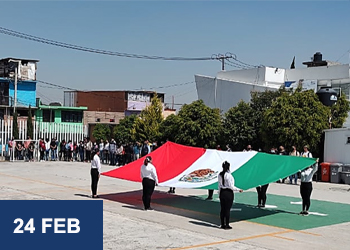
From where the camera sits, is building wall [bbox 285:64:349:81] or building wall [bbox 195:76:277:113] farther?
building wall [bbox 195:76:277:113]

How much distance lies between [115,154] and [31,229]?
1028 inches

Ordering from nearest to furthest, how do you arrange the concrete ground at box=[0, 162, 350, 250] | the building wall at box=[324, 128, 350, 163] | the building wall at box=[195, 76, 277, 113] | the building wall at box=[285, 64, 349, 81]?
the concrete ground at box=[0, 162, 350, 250]
the building wall at box=[324, 128, 350, 163]
the building wall at box=[285, 64, 349, 81]
the building wall at box=[195, 76, 277, 113]

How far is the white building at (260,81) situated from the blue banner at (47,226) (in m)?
36.4

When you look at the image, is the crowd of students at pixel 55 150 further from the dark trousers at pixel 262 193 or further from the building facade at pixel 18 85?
the dark trousers at pixel 262 193

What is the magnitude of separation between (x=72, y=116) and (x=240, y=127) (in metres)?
29.1

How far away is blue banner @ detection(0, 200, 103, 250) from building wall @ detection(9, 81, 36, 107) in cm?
4601

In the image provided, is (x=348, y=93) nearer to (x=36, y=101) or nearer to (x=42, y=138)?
(x=42, y=138)

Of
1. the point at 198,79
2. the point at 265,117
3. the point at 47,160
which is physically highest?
the point at 198,79

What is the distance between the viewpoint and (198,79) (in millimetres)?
52688

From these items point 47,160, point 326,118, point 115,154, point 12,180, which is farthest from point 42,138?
point 326,118

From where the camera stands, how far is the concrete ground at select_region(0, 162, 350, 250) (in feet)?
38.1

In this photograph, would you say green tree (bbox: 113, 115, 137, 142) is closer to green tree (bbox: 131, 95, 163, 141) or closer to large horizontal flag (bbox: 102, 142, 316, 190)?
green tree (bbox: 131, 95, 163, 141)

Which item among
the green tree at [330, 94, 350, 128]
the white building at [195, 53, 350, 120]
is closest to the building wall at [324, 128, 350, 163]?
the green tree at [330, 94, 350, 128]

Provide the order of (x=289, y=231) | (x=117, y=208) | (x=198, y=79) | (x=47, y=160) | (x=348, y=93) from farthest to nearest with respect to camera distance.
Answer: (x=198, y=79)
(x=348, y=93)
(x=47, y=160)
(x=117, y=208)
(x=289, y=231)
